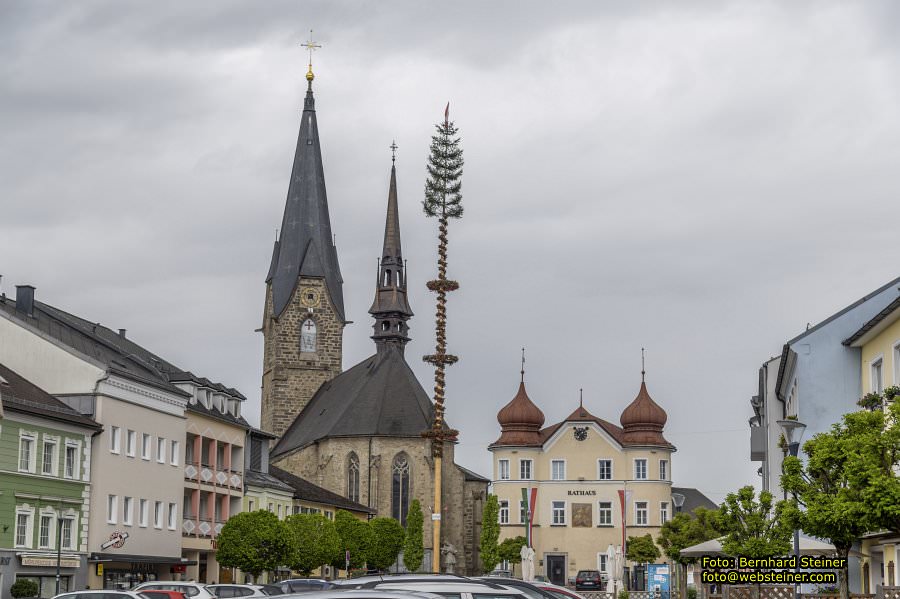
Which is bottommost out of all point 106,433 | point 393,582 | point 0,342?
point 393,582

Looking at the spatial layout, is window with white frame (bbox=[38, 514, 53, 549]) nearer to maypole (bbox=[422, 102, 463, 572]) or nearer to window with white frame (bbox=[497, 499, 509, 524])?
maypole (bbox=[422, 102, 463, 572])

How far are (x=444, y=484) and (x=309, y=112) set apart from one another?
3450 cm

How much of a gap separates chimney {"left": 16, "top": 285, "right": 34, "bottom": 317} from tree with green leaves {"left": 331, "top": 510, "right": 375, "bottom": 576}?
24.6 metres

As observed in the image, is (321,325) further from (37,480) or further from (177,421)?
(37,480)

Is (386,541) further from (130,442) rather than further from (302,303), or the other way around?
(302,303)

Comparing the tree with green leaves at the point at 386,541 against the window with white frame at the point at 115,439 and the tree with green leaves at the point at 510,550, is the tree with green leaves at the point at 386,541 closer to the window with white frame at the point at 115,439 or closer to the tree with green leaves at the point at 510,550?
the tree with green leaves at the point at 510,550

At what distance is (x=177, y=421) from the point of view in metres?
59.7

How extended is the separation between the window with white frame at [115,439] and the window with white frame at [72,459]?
7.12ft

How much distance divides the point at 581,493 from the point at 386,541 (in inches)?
686

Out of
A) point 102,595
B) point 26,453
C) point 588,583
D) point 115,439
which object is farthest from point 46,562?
point 588,583

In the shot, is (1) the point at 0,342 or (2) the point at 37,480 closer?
(2) the point at 37,480

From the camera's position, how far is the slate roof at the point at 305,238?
112875 mm

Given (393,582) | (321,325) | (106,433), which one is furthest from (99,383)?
(321,325)

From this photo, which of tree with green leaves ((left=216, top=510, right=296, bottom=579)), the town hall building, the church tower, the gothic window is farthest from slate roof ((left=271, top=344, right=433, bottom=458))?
tree with green leaves ((left=216, top=510, right=296, bottom=579))
